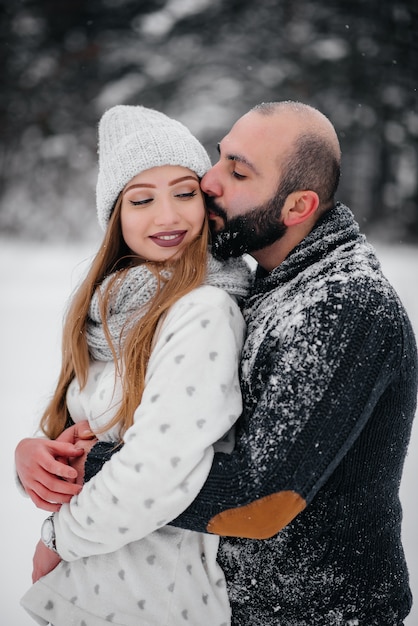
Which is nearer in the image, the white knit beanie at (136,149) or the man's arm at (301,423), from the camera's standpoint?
the man's arm at (301,423)

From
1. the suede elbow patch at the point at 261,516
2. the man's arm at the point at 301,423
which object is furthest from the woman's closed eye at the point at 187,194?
the suede elbow patch at the point at 261,516

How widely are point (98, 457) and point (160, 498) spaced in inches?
8.6

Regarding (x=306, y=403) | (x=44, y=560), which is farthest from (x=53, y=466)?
(x=306, y=403)

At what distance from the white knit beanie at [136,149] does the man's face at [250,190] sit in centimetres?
9

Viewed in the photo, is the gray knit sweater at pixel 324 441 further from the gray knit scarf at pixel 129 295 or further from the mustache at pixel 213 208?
the mustache at pixel 213 208

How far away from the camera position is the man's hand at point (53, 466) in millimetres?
1499

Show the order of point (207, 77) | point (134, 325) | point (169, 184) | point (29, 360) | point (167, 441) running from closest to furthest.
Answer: point (167, 441) → point (134, 325) → point (169, 184) → point (29, 360) → point (207, 77)

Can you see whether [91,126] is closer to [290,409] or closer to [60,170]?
[60,170]

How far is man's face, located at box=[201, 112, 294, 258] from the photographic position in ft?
5.66

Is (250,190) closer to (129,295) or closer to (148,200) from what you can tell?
(148,200)

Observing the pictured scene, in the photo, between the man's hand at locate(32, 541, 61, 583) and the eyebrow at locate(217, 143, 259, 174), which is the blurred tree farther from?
the man's hand at locate(32, 541, 61, 583)

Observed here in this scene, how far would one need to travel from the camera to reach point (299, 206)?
1.72 meters

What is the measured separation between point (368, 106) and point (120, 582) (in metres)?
9.02

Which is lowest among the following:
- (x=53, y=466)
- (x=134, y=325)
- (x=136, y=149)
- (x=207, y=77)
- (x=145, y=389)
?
(x=53, y=466)
